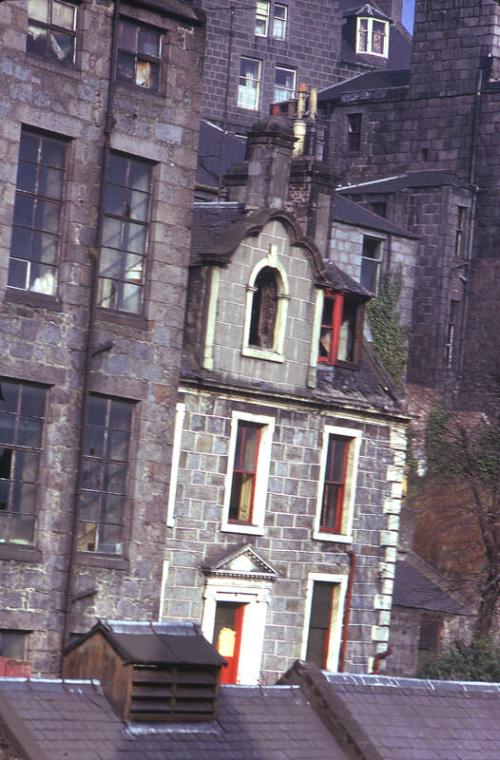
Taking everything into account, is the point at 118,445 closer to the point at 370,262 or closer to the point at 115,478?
the point at 115,478

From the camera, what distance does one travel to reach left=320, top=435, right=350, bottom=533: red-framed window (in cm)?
4000

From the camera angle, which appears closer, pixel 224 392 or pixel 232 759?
pixel 232 759

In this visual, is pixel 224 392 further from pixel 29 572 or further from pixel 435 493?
pixel 435 493

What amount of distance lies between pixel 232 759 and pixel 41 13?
14458 mm

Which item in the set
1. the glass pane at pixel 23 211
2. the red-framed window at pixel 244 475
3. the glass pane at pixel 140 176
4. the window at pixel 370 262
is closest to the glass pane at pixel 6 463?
the glass pane at pixel 23 211

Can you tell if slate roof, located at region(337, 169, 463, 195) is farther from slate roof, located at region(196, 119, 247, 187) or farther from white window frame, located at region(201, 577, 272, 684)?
white window frame, located at region(201, 577, 272, 684)

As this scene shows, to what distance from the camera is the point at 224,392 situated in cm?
3791

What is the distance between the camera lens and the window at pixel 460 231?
6656cm

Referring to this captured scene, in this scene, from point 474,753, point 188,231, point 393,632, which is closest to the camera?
point 474,753

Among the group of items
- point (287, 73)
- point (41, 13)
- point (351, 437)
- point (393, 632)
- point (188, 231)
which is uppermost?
point (287, 73)

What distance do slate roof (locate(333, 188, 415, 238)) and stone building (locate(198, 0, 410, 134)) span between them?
1121 centimetres

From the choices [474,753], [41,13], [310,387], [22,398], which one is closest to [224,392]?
[310,387]

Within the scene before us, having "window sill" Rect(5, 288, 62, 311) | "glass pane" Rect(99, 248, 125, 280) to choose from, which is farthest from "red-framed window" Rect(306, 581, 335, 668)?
"window sill" Rect(5, 288, 62, 311)

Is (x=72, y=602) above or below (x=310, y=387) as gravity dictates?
below
